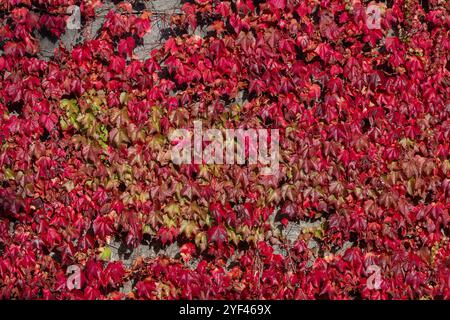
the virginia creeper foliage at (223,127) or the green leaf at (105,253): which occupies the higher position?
the virginia creeper foliage at (223,127)

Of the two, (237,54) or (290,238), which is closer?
(237,54)

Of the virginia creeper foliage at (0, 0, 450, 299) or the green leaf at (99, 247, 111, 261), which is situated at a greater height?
the virginia creeper foliage at (0, 0, 450, 299)

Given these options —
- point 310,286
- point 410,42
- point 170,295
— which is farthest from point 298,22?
point 170,295

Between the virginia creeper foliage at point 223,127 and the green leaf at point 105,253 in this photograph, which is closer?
the virginia creeper foliage at point 223,127

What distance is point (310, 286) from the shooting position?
348 centimetres

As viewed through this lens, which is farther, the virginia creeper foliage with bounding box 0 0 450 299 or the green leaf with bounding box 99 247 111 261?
the green leaf with bounding box 99 247 111 261

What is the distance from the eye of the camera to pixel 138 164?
133 inches

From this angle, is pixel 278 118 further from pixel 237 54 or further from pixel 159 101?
pixel 159 101

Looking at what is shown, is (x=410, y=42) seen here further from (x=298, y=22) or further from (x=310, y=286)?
(x=310, y=286)

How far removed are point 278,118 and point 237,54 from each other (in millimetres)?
525

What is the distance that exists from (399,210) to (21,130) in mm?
2697

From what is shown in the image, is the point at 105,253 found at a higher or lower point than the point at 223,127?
lower

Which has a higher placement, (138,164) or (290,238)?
(138,164)
